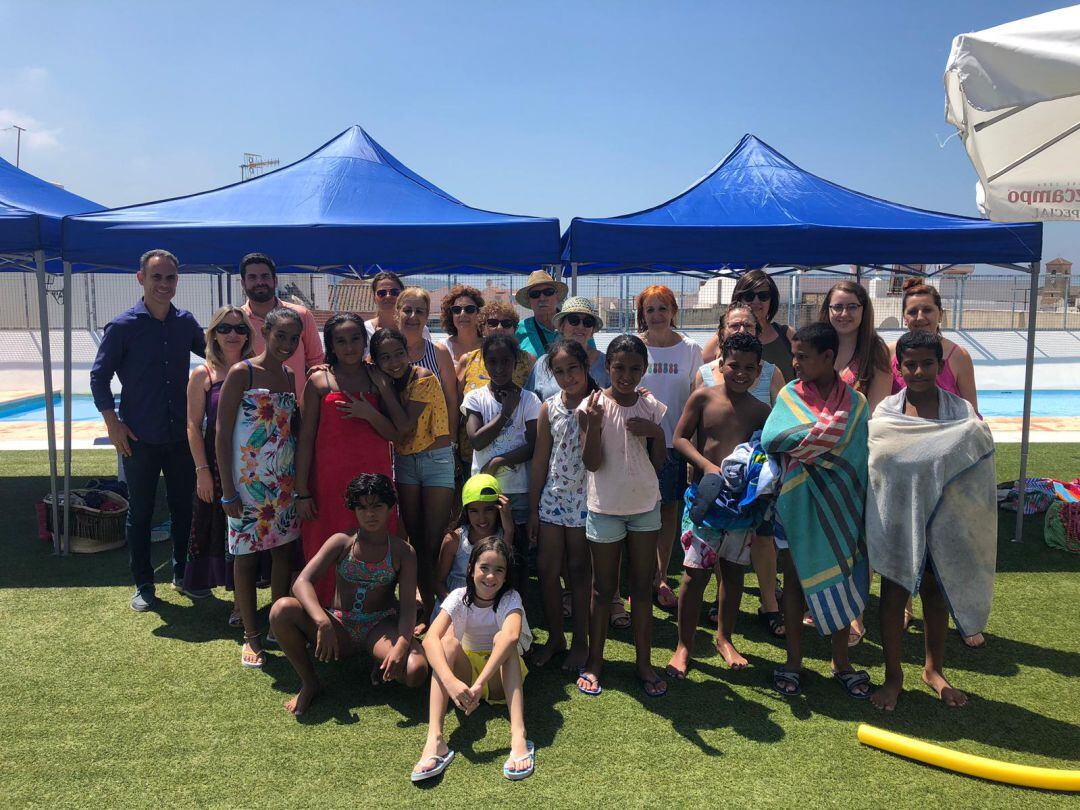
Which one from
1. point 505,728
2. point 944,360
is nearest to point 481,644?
point 505,728

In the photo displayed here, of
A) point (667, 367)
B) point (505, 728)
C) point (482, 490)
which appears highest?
point (667, 367)

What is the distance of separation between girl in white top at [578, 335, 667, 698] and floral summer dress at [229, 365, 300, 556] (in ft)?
4.76

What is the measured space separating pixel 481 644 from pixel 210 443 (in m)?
1.89

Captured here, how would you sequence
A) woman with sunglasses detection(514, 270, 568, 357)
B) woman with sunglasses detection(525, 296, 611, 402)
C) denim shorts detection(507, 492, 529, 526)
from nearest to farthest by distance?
denim shorts detection(507, 492, 529, 526), woman with sunglasses detection(525, 296, 611, 402), woman with sunglasses detection(514, 270, 568, 357)

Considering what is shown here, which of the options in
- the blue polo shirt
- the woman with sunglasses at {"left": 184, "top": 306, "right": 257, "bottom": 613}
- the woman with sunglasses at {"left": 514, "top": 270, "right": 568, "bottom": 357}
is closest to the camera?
the woman with sunglasses at {"left": 184, "top": 306, "right": 257, "bottom": 613}

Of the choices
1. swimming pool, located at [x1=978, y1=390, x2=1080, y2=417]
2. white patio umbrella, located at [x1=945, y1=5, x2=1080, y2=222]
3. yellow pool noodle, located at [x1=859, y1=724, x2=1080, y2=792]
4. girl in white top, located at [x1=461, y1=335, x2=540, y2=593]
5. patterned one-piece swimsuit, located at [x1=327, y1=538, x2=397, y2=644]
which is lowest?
yellow pool noodle, located at [x1=859, y1=724, x2=1080, y2=792]

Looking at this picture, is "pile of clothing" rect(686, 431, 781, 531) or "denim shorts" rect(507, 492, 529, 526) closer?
"pile of clothing" rect(686, 431, 781, 531)

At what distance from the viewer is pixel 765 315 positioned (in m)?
4.18

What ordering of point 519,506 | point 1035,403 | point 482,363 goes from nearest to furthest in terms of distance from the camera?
point 519,506, point 482,363, point 1035,403

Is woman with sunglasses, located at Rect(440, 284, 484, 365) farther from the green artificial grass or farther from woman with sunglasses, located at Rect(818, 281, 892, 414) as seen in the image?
woman with sunglasses, located at Rect(818, 281, 892, 414)

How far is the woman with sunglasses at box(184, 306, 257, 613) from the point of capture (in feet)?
12.4

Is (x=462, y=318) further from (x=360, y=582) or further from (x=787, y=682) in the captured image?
(x=787, y=682)

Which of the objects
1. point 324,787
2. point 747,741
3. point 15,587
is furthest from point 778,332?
point 15,587

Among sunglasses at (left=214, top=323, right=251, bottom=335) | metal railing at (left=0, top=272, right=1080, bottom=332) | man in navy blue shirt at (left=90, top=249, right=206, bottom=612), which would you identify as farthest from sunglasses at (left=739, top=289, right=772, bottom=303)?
metal railing at (left=0, top=272, right=1080, bottom=332)
